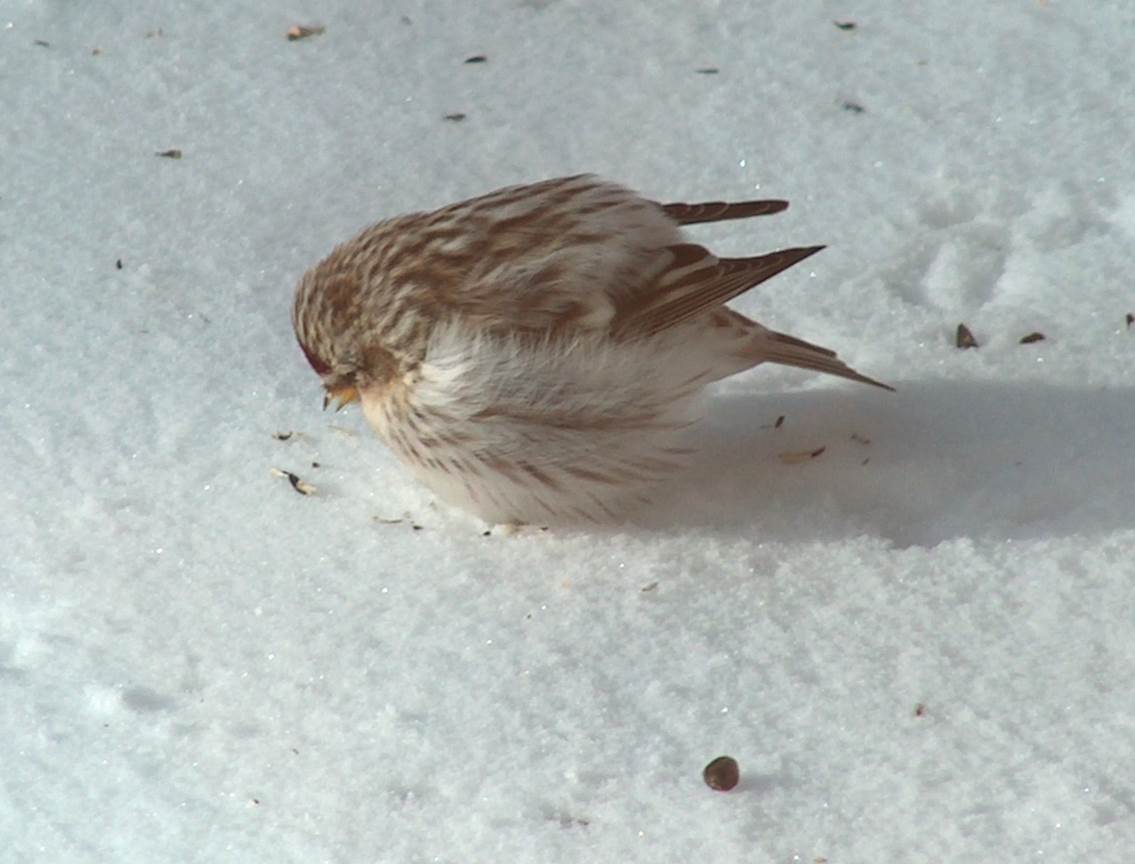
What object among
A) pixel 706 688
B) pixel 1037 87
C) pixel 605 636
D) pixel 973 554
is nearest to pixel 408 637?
pixel 605 636

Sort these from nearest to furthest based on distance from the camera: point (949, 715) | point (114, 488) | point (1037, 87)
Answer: point (949, 715) < point (114, 488) < point (1037, 87)

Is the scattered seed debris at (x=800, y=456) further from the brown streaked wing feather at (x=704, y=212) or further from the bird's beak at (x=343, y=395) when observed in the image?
the bird's beak at (x=343, y=395)

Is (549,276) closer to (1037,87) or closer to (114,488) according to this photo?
(114,488)

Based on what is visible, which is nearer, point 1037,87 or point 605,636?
point 605,636

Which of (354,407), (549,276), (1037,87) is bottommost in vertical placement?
(354,407)

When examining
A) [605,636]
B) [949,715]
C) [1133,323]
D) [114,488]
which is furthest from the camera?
[1133,323]

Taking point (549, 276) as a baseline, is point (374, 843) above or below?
below

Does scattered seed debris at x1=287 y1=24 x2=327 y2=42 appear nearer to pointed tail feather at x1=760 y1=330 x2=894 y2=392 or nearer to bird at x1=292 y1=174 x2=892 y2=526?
bird at x1=292 y1=174 x2=892 y2=526

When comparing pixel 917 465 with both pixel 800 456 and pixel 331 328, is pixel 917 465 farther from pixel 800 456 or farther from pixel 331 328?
pixel 331 328
